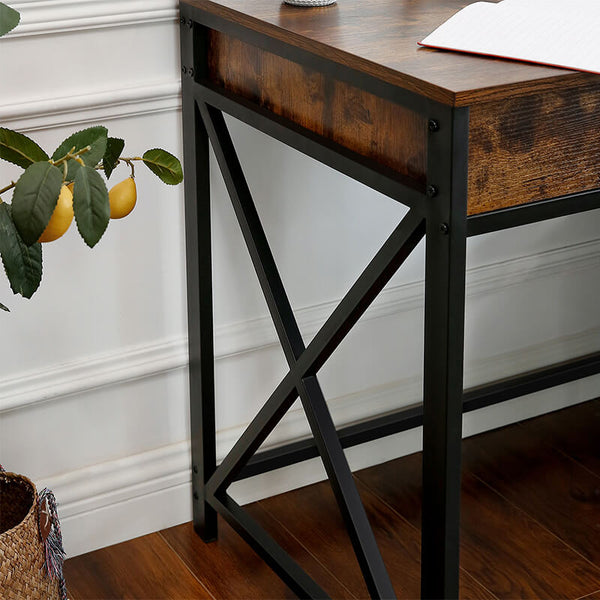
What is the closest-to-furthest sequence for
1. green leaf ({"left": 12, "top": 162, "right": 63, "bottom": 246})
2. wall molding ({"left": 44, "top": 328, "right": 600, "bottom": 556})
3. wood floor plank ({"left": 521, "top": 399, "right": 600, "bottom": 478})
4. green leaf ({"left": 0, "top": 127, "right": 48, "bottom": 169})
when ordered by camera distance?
green leaf ({"left": 12, "top": 162, "right": 63, "bottom": 246}) → green leaf ({"left": 0, "top": 127, "right": 48, "bottom": 169}) → wall molding ({"left": 44, "top": 328, "right": 600, "bottom": 556}) → wood floor plank ({"left": 521, "top": 399, "right": 600, "bottom": 478})

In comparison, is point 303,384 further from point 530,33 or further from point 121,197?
point 530,33

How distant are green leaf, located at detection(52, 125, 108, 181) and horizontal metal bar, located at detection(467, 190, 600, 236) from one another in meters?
0.36

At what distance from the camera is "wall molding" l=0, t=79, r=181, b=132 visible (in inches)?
52.0

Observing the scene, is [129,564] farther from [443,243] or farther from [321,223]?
[443,243]

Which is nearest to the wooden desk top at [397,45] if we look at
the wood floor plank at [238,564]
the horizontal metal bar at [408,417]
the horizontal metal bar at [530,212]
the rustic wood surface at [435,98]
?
the rustic wood surface at [435,98]

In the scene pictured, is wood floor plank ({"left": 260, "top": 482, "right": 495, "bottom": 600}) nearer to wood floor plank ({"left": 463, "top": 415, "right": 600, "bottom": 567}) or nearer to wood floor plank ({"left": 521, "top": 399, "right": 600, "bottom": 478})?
wood floor plank ({"left": 463, "top": 415, "right": 600, "bottom": 567})

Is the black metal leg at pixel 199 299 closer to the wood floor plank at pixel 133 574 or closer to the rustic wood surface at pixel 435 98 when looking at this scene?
the wood floor plank at pixel 133 574

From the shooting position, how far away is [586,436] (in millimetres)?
1873

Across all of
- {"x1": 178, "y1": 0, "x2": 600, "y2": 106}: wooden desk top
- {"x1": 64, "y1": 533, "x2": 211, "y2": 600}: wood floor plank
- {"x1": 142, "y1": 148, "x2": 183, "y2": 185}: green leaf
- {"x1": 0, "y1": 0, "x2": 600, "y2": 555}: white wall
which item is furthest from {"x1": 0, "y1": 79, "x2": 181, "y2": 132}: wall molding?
{"x1": 64, "y1": 533, "x2": 211, "y2": 600}: wood floor plank

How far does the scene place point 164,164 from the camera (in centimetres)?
105

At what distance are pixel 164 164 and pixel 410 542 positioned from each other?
0.83 meters

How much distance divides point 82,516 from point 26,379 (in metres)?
0.26

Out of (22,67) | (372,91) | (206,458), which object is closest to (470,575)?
(206,458)

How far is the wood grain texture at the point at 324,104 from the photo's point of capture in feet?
3.29
